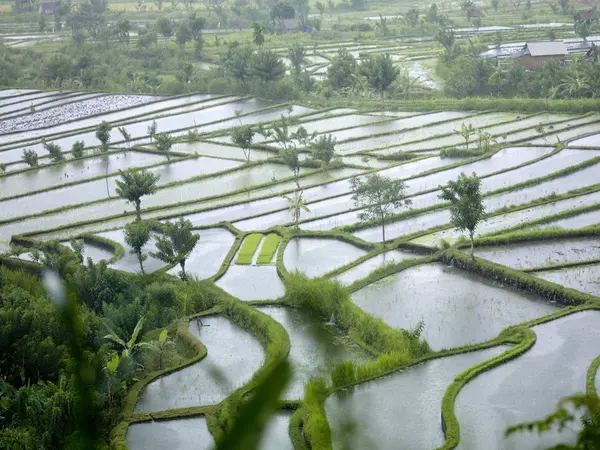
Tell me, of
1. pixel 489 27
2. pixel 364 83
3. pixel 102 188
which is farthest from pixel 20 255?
pixel 489 27

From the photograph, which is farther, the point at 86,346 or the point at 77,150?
the point at 77,150

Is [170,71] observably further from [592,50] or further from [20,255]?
[20,255]

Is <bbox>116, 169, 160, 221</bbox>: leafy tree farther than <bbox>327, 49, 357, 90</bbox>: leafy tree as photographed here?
No

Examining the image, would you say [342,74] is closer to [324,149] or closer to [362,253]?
[324,149]

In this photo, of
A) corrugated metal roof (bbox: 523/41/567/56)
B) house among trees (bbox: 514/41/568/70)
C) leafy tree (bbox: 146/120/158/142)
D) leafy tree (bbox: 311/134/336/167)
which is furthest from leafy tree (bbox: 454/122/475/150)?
leafy tree (bbox: 146/120/158/142)

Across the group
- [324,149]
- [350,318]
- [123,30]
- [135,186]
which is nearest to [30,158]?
[135,186]

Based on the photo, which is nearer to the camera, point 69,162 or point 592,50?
point 69,162

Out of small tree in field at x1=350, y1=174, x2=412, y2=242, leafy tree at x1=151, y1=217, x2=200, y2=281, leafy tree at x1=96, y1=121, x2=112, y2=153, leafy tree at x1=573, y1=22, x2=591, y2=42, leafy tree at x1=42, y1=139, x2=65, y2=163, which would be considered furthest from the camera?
leafy tree at x1=573, y1=22, x2=591, y2=42

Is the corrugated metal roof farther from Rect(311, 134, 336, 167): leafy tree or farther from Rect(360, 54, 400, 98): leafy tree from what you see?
Rect(311, 134, 336, 167): leafy tree
